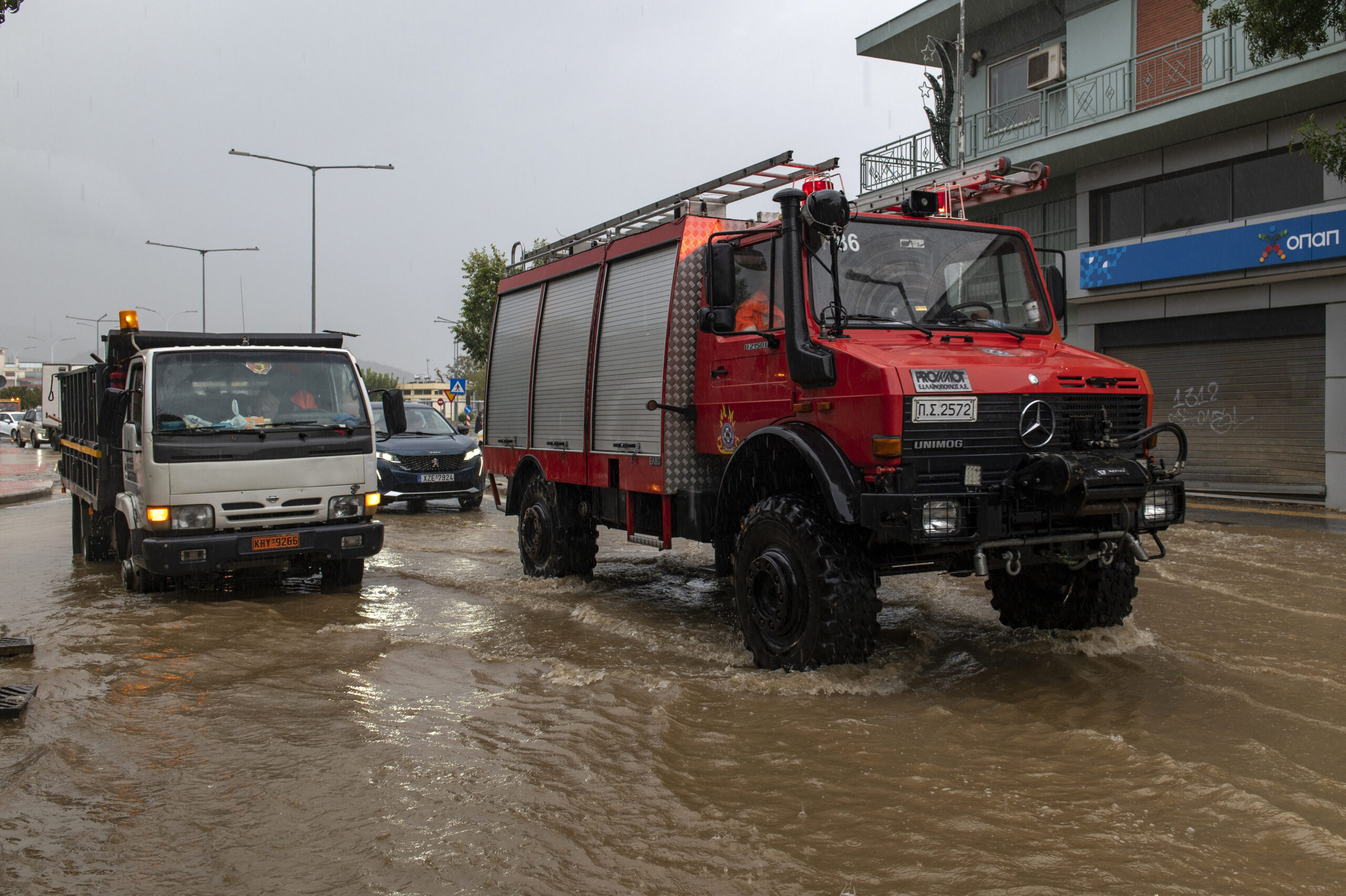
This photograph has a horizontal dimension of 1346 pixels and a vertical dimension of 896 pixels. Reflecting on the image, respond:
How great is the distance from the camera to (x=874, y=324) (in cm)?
580

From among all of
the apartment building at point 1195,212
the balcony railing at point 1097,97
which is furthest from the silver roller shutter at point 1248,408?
the balcony railing at point 1097,97

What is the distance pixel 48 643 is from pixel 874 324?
584cm

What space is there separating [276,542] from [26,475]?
2070 cm

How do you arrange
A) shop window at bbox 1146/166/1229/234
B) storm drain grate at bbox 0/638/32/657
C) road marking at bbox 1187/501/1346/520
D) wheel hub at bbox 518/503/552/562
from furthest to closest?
shop window at bbox 1146/166/1229/234 → road marking at bbox 1187/501/1346/520 → wheel hub at bbox 518/503/552/562 → storm drain grate at bbox 0/638/32/657

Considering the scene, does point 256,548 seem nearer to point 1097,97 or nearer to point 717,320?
point 717,320

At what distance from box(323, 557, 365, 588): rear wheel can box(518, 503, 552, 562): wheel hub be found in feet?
4.92

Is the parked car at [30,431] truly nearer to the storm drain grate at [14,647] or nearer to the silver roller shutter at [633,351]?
the storm drain grate at [14,647]

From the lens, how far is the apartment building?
14.7m

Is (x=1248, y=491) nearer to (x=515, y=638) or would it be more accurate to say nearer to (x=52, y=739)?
(x=515, y=638)

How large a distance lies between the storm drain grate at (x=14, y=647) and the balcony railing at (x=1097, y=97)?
15882mm

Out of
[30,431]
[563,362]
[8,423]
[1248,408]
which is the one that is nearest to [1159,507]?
[563,362]

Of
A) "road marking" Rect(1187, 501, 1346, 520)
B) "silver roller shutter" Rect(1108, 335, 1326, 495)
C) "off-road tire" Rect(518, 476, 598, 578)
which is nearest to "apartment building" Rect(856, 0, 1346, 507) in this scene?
"silver roller shutter" Rect(1108, 335, 1326, 495)

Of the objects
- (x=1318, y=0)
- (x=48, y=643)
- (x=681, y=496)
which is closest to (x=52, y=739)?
(x=48, y=643)

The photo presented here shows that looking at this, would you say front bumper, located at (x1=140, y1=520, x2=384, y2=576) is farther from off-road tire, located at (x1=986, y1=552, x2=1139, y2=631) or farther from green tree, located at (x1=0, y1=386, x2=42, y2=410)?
green tree, located at (x1=0, y1=386, x2=42, y2=410)
